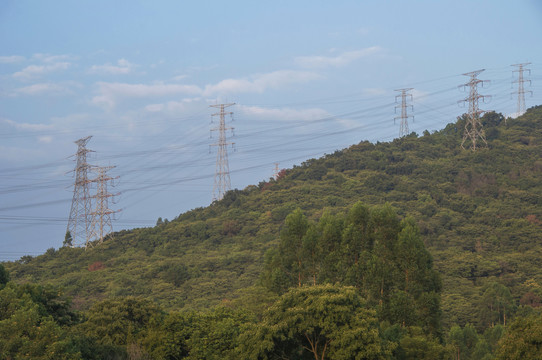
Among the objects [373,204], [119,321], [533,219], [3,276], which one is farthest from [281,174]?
[3,276]

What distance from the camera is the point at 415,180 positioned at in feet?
266

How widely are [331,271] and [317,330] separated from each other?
30.1 ft

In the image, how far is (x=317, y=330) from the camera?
23656 millimetres

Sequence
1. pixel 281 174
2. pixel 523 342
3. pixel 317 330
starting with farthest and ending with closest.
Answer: pixel 281 174 < pixel 317 330 < pixel 523 342

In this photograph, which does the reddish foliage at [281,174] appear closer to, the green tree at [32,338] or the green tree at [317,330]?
the green tree at [317,330]

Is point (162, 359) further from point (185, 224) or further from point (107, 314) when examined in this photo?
point (185, 224)

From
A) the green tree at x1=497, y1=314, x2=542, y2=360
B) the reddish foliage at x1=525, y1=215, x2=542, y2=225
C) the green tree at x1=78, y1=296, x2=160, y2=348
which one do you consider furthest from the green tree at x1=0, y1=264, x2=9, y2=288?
the reddish foliage at x1=525, y1=215, x2=542, y2=225

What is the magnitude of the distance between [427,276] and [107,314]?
51.7ft

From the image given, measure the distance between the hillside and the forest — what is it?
22 centimetres

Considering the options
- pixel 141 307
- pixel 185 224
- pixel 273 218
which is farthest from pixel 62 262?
pixel 141 307

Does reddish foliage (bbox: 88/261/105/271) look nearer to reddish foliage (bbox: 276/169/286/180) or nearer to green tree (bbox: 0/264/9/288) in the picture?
reddish foliage (bbox: 276/169/286/180)

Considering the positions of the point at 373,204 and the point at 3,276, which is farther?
the point at 373,204

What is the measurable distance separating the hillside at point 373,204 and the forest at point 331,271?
8.5 inches

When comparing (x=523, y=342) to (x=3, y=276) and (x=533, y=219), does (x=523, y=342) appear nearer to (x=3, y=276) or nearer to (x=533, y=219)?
(x=3, y=276)
